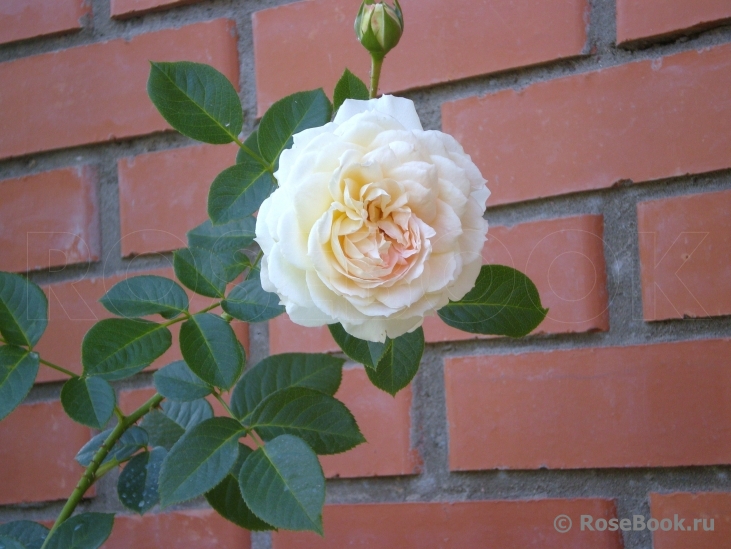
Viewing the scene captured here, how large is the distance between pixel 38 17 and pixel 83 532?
1.85ft

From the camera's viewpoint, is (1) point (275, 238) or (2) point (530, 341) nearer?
(1) point (275, 238)

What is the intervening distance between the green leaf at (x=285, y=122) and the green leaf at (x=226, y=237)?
5 cm

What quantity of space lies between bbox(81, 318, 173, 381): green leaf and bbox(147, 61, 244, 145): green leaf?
120 mm

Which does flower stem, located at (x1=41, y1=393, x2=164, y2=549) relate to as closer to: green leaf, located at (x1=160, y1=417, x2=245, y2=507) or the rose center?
green leaf, located at (x1=160, y1=417, x2=245, y2=507)

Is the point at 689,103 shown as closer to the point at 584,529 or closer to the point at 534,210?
the point at 534,210

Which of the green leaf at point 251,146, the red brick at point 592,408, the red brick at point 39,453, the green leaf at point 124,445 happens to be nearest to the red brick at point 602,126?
the red brick at point 592,408

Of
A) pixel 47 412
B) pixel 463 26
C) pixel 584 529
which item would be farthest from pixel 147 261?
pixel 584 529

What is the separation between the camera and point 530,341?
610 mm

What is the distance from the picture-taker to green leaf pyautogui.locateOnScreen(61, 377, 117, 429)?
402mm

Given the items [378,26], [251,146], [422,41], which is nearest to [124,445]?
[251,146]

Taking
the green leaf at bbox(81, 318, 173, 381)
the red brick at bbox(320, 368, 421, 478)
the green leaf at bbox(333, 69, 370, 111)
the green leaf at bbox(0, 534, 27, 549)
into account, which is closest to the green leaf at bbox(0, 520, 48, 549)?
the green leaf at bbox(0, 534, 27, 549)

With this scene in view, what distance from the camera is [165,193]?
0.69 metres

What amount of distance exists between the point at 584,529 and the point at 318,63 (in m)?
0.50

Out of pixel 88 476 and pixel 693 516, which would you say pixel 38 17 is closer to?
pixel 88 476
